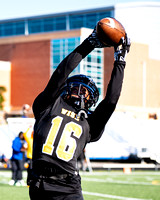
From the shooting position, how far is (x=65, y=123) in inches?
150

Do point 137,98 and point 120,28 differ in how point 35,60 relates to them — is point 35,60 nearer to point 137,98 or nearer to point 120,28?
point 137,98

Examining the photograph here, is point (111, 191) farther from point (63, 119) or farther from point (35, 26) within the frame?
point (35, 26)

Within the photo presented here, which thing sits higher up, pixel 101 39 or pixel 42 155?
pixel 101 39

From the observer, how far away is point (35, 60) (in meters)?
52.3

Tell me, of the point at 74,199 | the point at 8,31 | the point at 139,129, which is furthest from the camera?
the point at 8,31

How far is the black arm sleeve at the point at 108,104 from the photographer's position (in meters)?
3.71

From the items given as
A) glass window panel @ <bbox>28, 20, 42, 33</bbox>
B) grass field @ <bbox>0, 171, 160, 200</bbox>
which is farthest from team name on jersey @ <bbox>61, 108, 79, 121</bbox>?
glass window panel @ <bbox>28, 20, 42, 33</bbox>

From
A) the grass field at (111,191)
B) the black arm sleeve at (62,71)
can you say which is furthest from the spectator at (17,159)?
the black arm sleeve at (62,71)

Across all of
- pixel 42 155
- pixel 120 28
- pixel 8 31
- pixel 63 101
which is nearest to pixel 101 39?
pixel 120 28

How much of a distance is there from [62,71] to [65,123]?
0.38 metres

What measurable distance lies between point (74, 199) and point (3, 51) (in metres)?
51.0

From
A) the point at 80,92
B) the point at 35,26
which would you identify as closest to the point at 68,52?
the point at 35,26

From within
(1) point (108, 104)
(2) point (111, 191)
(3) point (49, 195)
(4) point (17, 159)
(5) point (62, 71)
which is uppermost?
(5) point (62, 71)

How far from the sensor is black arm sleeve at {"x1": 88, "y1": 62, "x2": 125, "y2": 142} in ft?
12.2
